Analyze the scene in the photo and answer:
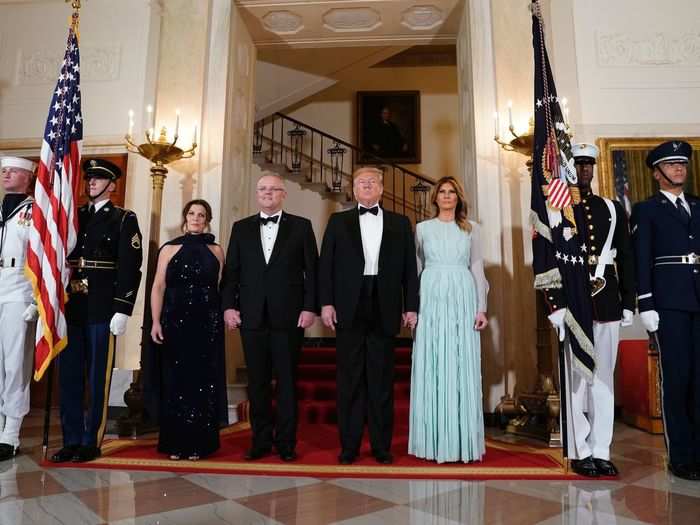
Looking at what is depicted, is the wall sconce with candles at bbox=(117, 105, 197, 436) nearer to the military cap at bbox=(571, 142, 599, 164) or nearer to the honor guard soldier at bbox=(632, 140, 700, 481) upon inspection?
the military cap at bbox=(571, 142, 599, 164)

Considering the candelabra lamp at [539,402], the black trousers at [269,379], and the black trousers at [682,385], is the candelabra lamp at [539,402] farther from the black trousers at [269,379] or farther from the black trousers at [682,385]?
the black trousers at [269,379]

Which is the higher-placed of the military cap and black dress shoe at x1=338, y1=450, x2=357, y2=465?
the military cap

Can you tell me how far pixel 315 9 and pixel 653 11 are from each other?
11.4ft

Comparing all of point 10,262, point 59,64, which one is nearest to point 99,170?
point 10,262

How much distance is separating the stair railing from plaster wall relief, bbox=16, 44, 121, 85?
14.4 feet

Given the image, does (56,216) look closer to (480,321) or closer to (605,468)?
(480,321)

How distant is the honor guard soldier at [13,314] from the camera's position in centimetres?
348

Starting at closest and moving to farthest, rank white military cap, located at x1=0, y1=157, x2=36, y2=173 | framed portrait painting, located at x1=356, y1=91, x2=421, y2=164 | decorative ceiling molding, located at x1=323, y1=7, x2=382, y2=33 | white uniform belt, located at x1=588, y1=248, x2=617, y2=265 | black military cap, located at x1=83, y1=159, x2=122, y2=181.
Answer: white uniform belt, located at x1=588, y1=248, x2=617, y2=265
black military cap, located at x1=83, y1=159, x2=122, y2=181
white military cap, located at x1=0, y1=157, x2=36, y2=173
decorative ceiling molding, located at x1=323, y1=7, x2=382, y2=33
framed portrait painting, located at x1=356, y1=91, x2=421, y2=164

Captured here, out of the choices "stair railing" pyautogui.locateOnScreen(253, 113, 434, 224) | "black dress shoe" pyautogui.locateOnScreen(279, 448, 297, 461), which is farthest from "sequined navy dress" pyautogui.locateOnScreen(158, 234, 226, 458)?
"stair railing" pyautogui.locateOnScreen(253, 113, 434, 224)

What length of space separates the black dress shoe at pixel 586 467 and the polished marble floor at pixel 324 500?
0.32ft

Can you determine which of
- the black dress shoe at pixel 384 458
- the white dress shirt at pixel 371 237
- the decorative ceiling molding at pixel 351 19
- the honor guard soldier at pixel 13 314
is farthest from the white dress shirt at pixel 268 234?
the decorative ceiling molding at pixel 351 19

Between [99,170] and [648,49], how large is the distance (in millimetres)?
5231

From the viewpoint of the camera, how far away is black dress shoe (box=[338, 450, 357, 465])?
329 centimetres

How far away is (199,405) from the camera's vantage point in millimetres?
3443
